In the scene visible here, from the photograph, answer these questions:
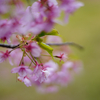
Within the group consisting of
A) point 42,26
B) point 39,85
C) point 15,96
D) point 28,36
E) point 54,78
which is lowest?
point 15,96

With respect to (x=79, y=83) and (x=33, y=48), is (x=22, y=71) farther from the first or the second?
(x=79, y=83)

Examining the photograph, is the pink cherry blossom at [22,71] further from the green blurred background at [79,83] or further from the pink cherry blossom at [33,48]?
the green blurred background at [79,83]

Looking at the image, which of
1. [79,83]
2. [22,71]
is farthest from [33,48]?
[79,83]

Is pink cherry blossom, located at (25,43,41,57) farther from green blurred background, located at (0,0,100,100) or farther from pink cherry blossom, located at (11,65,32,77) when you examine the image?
green blurred background, located at (0,0,100,100)

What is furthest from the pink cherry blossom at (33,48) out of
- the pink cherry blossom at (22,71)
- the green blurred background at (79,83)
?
the green blurred background at (79,83)

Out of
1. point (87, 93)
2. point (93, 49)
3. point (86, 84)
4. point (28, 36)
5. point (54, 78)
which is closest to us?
point (28, 36)

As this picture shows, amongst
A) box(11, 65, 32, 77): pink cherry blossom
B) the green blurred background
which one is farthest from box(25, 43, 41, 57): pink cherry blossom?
the green blurred background

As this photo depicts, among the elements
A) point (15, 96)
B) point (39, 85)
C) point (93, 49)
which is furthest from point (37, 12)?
point (93, 49)

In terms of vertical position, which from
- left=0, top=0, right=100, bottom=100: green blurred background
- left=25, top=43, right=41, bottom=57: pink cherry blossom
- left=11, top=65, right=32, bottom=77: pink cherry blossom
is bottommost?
left=0, top=0, right=100, bottom=100: green blurred background

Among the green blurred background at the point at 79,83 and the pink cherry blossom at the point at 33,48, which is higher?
the pink cherry blossom at the point at 33,48

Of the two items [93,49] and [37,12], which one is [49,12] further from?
[93,49]

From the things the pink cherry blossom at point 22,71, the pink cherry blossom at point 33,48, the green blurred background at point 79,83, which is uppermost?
the pink cherry blossom at point 33,48
